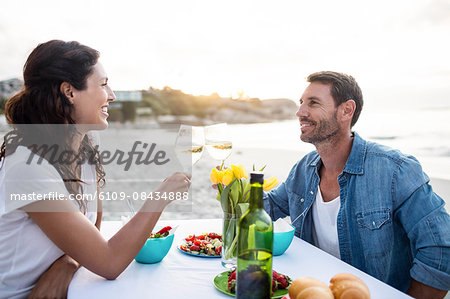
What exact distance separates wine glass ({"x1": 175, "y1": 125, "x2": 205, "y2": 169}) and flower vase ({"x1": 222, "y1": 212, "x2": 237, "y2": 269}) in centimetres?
20

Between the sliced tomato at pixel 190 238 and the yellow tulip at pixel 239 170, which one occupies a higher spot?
the yellow tulip at pixel 239 170

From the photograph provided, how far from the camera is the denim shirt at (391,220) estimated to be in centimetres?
115

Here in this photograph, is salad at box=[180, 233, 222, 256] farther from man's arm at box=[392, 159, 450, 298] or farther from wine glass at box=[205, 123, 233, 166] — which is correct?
man's arm at box=[392, 159, 450, 298]

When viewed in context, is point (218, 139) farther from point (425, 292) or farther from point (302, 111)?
point (425, 292)

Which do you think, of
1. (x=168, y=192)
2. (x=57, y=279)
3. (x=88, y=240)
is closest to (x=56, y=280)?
(x=57, y=279)

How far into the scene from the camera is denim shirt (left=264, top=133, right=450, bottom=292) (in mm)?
1149

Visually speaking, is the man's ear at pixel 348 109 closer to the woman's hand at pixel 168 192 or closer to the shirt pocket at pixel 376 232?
the shirt pocket at pixel 376 232

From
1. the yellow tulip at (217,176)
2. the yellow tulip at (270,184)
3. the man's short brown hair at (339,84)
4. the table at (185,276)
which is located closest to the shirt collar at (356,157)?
the man's short brown hair at (339,84)

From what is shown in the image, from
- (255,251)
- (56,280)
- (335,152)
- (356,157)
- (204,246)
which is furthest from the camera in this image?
(335,152)

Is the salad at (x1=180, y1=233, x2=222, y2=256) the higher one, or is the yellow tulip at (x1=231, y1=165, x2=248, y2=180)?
the yellow tulip at (x1=231, y1=165, x2=248, y2=180)

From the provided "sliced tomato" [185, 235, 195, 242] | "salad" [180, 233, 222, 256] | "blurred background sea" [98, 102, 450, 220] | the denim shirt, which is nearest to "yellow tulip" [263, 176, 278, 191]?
"salad" [180, 233, 222, 256]

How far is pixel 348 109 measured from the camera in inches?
63.4

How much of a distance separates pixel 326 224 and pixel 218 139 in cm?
69

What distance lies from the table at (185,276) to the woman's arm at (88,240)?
0.05 metres
